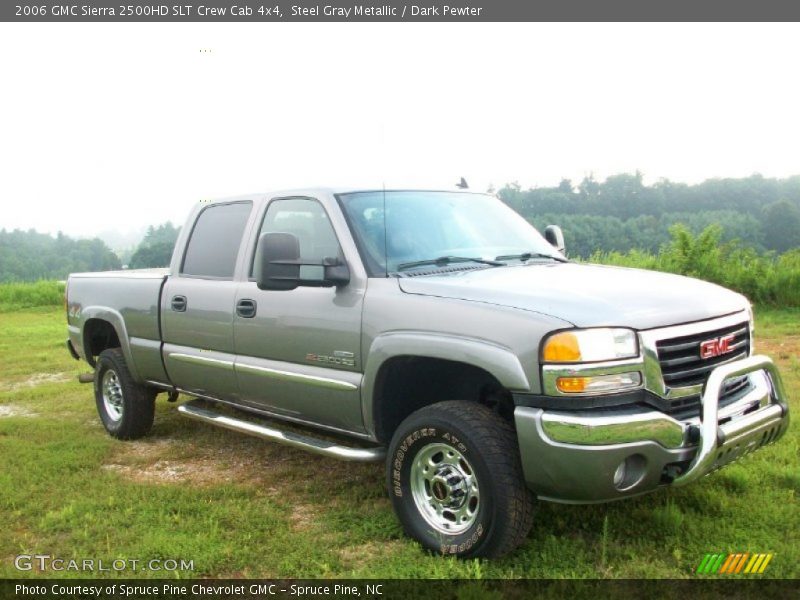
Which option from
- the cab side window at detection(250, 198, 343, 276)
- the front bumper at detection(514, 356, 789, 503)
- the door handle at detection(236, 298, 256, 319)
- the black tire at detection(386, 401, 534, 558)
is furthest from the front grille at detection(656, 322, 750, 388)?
the door handle at detection(236, 298, 256, 319)

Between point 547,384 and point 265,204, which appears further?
point 265,204

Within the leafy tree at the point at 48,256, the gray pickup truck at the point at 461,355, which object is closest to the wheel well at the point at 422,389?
the gray pickup truck at the point at 461,355

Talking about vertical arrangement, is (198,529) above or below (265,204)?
below

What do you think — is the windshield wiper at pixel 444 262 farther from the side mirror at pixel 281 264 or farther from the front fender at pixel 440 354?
A: the front fender at pixel 440 354

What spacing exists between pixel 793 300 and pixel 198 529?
1102 cm

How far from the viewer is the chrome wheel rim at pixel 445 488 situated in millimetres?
3678

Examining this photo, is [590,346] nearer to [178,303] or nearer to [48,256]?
[178,303]

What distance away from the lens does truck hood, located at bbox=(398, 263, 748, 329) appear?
341 centimetres

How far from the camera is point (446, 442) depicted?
3.68m

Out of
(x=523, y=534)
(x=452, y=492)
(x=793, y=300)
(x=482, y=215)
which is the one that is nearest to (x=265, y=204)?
(x=482, y=215)

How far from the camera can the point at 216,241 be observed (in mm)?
5426

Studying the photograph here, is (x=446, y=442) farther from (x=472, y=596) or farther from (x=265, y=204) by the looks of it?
(x=265, y=204)

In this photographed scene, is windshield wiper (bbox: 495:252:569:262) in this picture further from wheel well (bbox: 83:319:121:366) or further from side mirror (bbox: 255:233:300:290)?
wheel well (bbox: 83:319:121:366)

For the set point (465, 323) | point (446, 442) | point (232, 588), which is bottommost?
point (232, 588)
